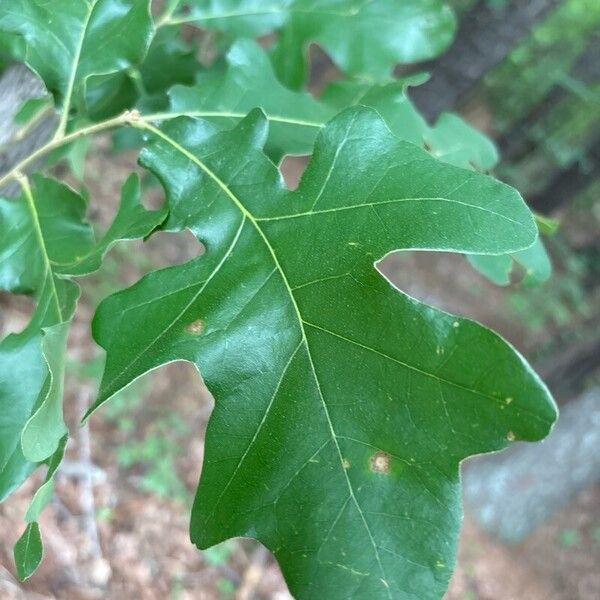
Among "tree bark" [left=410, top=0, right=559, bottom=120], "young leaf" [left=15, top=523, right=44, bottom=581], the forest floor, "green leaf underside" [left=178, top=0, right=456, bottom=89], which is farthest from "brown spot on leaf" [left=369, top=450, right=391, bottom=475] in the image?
"tree bark" [left=410, top=0, right=559, bottom=120]

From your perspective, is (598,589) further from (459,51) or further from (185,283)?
(185,283)

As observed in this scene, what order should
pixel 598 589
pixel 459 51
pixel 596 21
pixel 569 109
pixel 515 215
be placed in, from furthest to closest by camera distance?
1. pixel 569 109
2. pixel 596 21
3. pixel 598 589
4. pixel 459 51
5. pixel 515 215

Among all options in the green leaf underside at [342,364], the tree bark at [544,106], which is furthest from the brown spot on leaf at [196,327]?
the tree bark at [544,106]

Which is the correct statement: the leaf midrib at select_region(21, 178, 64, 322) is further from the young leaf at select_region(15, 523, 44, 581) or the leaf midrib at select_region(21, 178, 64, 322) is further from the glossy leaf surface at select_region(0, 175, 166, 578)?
the young leaf at select_region(15, 523, 44, 581)

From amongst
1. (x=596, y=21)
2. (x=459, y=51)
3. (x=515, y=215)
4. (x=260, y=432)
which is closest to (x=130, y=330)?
(x=260, y=432)

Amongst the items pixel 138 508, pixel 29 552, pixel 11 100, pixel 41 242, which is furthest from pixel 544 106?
pixel 29 552

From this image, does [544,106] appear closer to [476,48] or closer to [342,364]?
[476,48]

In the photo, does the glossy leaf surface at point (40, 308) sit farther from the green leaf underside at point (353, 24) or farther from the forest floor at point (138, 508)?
the forest floor at point (138, 508)
